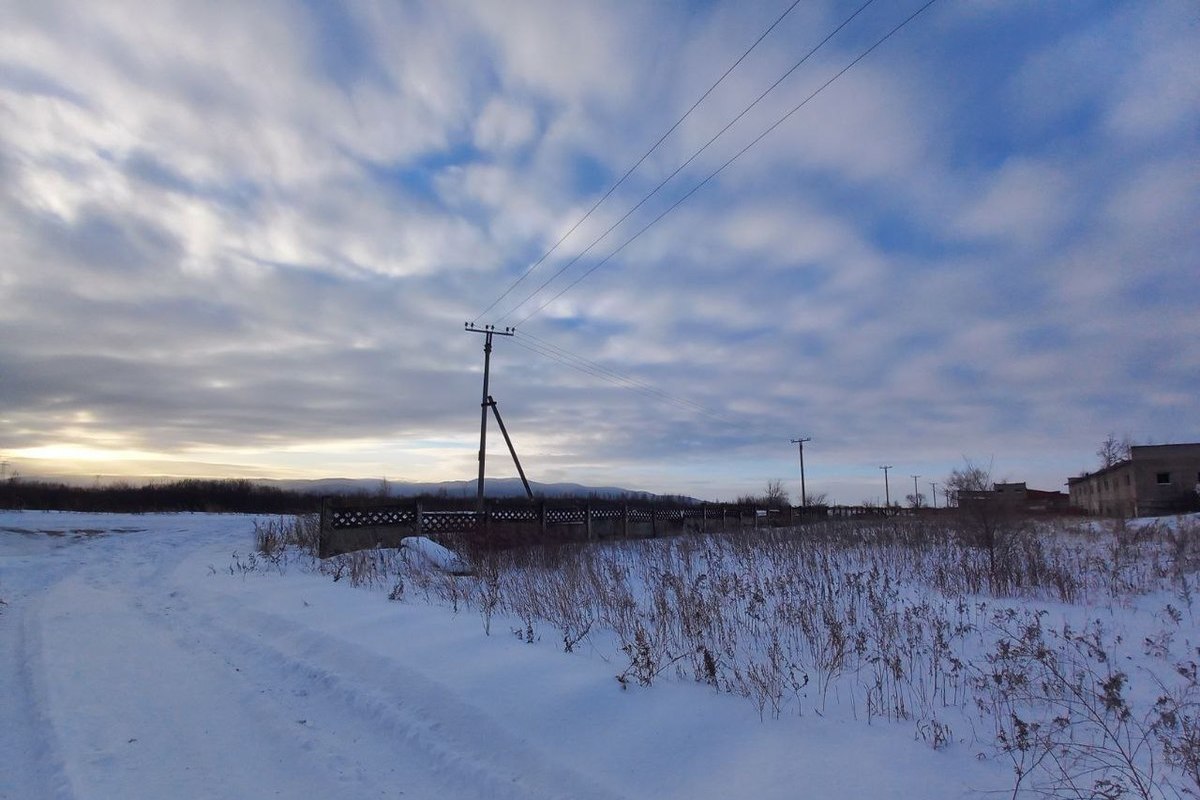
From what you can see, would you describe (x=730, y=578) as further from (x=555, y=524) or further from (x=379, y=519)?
(x=555, y=524)

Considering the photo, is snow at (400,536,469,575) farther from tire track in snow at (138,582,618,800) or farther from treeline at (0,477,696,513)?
treeline at (0,477,696,513)

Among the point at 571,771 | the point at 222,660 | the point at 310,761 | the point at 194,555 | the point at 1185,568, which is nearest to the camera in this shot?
the point at 571,771

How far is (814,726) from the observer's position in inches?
152

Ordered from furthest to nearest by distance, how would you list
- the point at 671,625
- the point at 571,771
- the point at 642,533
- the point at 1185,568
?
the point at 642,533
the point at 1185,568
the point at 671,625
the point at 571,771

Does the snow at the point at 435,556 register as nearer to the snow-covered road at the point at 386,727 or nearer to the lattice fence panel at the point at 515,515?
the snow-covered road at the point at 386,727

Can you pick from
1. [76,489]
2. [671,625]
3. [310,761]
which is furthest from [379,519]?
[76,489]

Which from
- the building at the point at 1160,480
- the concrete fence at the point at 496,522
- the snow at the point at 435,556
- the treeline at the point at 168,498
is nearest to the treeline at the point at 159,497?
the treeline at the point at 168,498

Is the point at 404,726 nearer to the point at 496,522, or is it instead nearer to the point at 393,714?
the point at 393,714

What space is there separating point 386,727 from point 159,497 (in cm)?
5948

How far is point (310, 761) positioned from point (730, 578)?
6600 mm


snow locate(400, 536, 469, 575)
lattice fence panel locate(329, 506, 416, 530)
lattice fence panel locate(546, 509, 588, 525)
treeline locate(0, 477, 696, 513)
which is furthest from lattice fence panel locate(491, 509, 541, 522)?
treeline locate(0, 477, 696, 513)

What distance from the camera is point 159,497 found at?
52.1 metres

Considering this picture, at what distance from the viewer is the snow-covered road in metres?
3.32

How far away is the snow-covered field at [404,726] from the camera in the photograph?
3.32 metres
